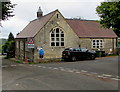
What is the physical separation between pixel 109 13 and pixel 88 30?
1499 centimetres

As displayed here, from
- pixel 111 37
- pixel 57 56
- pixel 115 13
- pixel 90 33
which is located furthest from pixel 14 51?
pixel 115 13

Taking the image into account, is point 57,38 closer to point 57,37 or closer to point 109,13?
point 57,37

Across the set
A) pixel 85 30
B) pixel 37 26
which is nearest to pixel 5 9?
pixel 37 26

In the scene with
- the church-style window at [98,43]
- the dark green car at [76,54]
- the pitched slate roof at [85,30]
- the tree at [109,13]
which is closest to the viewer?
the tree at [109,13]

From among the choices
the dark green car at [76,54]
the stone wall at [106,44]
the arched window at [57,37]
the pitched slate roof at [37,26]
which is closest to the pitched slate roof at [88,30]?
the stone wall at [106,44]

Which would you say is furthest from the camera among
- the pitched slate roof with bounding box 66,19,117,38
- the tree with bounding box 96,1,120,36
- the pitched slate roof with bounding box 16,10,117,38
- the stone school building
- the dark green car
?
the pitched slate roof with bounding box 66,19,117,38

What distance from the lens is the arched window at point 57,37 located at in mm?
24106

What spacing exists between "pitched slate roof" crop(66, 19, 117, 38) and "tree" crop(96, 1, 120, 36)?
37.4 feet

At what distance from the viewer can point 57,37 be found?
24531 millimetres

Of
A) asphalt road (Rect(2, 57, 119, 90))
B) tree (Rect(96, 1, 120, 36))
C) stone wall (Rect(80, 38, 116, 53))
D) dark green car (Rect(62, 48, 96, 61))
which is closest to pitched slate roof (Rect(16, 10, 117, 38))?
stone wall (Rect(80, 38, 116, 53))

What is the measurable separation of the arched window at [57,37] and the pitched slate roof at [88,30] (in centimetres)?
410

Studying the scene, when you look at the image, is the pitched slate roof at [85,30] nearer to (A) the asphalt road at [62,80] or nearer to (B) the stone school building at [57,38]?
(B) the stone school building at [57,38]

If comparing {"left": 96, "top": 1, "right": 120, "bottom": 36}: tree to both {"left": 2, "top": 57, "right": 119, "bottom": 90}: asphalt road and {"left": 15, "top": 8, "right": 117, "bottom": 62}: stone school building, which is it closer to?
{"left": 2, "top": 57, "right": 119, "bottom": 90}: asphalt road

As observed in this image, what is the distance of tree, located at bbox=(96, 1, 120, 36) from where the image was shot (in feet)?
45.1
